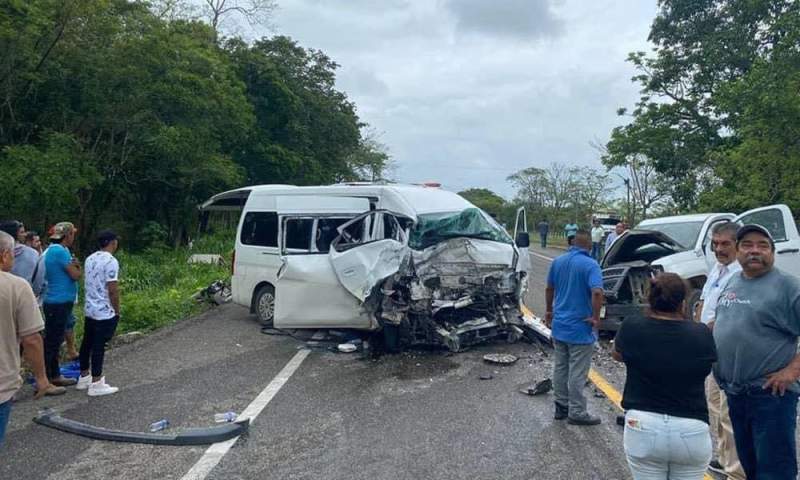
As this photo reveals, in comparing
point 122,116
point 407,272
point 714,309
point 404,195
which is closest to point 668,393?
point 714,309

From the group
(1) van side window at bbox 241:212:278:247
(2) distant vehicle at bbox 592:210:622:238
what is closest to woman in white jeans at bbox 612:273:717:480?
(1) van side window at bbox 241:212:278:247

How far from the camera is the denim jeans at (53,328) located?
6.67 metres

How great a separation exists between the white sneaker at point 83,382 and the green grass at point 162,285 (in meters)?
2.94

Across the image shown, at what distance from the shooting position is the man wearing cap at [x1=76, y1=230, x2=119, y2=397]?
21.3 feet

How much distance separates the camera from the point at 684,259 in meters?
9.12

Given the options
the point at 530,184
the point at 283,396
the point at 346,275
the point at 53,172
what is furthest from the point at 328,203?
the point at 530,184

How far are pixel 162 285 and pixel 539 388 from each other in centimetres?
1145

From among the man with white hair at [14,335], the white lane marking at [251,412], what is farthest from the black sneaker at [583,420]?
the man with white hair at [14,335]

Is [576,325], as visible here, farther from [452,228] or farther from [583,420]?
[452,228]

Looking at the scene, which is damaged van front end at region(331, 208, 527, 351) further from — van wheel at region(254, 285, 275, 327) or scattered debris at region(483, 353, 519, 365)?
van wheel at region(254, 285, 275, 327)

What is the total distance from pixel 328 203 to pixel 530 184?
58.0 meters

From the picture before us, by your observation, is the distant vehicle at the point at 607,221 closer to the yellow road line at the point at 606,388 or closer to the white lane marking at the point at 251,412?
the yellow road line at the point at 606,388

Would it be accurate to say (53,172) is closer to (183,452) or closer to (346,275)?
(346,275)

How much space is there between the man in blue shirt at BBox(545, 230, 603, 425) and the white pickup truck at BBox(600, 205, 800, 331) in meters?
3.37
